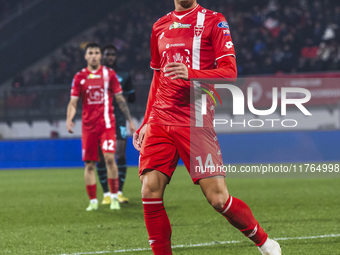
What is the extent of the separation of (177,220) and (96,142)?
1.71m

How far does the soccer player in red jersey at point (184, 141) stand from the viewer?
4.18 m

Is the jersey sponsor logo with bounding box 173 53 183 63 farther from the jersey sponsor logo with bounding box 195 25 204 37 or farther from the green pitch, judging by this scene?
the green pitch

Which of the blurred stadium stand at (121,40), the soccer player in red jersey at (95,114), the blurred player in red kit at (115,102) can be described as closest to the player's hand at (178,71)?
the soccer player in red jersey at (95,114)

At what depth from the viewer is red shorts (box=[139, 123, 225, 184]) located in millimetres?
4176

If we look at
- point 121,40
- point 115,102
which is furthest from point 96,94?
point 121,40

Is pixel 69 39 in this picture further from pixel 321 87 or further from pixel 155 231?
pixel 155 231

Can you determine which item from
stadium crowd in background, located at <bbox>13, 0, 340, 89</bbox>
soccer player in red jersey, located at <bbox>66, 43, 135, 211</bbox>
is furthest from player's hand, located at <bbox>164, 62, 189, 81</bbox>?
stadium crowd in background, located at <bbox>13, 0, 340, 89</bbox>

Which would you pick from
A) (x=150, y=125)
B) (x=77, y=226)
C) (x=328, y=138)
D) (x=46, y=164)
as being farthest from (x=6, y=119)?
(x=150, y=125)

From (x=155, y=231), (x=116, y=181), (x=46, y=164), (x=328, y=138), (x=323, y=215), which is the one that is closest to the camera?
(x=155, y=231)

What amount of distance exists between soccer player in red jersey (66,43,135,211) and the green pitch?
0.42 meters

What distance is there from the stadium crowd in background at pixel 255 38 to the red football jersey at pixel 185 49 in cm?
1522

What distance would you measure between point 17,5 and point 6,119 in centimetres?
903

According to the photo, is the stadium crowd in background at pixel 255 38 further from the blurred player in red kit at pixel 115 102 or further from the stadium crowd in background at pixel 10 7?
the blurred player in red kit at pixel 115 102

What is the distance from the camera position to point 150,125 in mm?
4371
